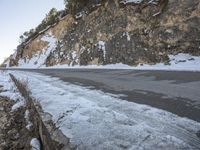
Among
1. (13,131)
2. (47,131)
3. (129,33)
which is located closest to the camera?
(47,131)

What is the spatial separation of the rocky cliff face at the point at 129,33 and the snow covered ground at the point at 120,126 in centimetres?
1135

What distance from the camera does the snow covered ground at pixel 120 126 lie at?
4484 mm

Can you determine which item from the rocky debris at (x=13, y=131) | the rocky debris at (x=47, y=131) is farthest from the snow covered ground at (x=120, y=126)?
the rocky debris at (x=13, y=131)

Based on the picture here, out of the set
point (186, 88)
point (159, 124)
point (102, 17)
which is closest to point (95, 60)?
point (102, 17)

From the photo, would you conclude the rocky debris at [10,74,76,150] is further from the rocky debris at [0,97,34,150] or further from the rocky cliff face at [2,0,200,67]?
the rocky cliff face at [2,0,200,67]

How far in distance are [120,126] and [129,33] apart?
57.7ft

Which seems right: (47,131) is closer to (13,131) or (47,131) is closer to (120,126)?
(120,126)

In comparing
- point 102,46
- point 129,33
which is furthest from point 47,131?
point 102,46

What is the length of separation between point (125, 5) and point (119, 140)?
68.0 ft

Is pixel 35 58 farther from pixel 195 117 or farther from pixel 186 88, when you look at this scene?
pixel 195 117

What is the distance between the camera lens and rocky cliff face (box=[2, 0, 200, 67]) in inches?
715

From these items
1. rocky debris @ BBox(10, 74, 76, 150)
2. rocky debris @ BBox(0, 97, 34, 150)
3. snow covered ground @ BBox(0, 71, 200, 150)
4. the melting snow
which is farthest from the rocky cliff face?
rocky debris @ BBox(10, 74, 76, 150)

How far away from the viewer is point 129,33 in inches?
882

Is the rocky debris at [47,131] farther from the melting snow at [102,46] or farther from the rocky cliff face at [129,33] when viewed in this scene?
the melting snow at [102,46]
